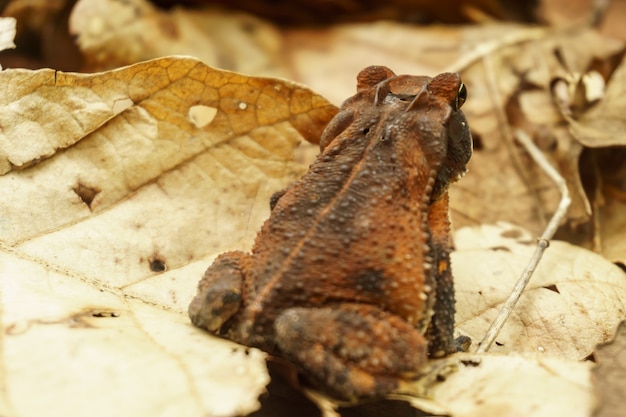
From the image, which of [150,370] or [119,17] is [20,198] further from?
[119,17]

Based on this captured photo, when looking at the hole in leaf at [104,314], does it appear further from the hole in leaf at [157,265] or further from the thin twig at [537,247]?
the thin twig at [537,247]

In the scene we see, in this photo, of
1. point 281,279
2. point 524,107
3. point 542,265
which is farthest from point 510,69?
point 281,279

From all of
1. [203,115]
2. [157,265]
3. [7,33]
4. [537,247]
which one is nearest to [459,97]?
[537,247]

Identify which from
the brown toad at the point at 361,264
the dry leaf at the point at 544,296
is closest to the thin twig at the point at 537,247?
the dry leaf at the point at 544,296

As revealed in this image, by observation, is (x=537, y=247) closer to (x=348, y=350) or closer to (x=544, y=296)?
(x=544, y=296)

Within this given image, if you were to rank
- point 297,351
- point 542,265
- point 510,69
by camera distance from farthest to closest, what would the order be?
1. point 510,69
2. point 542,265
3. point 297,351
